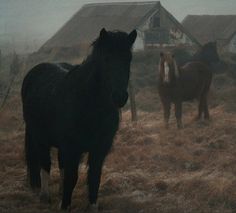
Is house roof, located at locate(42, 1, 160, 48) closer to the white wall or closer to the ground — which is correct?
the white wall

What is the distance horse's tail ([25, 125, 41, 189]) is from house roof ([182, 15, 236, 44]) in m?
34.9

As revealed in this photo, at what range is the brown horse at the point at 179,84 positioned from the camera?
497 inches

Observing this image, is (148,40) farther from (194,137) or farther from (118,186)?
(118,186)

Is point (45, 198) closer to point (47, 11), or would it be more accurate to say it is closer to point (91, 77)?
point (91, 77)

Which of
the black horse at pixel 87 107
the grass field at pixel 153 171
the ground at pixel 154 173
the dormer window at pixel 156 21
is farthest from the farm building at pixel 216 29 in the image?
the black horse at pixel 87 107

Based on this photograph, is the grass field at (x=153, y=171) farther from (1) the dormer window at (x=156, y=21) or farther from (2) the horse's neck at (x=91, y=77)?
(1) the dormer window at (x=156, y=21)

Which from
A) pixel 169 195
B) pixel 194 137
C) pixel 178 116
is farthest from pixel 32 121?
pixel 178 116

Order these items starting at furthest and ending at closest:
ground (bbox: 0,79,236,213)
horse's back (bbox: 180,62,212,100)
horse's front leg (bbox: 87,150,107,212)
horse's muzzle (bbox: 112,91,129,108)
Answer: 1. horse's back (bbox: 180,62,212,100)
2. ground (bbox: 0,79,236,213)
3. horse's front leg (bbox: 87,150,107,212)
4. horse's muzzle (bbox: 112,91,129,108)

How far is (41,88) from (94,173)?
1.57m

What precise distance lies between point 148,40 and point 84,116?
28503 millimetres

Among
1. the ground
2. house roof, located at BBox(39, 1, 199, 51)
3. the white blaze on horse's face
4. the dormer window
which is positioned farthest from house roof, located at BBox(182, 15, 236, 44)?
the ground

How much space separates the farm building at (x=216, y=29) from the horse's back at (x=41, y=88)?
1299 inches

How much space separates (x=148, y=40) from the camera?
111 feet

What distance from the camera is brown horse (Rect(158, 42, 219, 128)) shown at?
1262 cm
